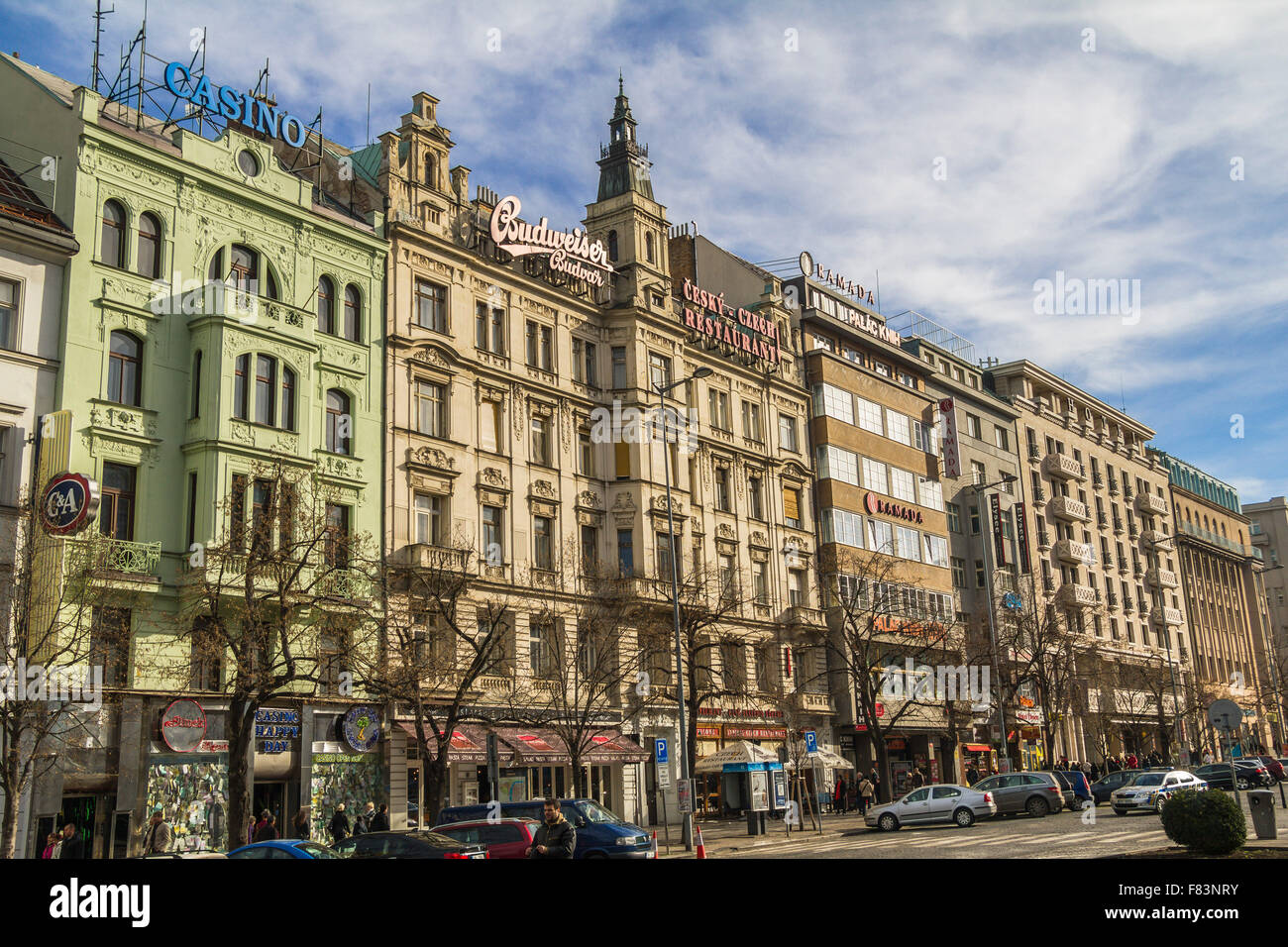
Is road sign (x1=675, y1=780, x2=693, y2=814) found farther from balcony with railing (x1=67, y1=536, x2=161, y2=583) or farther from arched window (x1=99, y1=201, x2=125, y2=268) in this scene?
arched window (x1=99, y1=201, x2=125, y2=268)

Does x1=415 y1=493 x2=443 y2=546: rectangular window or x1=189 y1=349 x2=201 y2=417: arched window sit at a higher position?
x1=189 y1=349 x2=201 y2=417: arched window

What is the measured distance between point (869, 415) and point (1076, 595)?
83.6ft

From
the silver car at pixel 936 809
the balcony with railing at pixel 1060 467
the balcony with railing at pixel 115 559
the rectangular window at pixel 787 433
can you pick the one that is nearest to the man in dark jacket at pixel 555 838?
the balcony with railing at pixel 115 559

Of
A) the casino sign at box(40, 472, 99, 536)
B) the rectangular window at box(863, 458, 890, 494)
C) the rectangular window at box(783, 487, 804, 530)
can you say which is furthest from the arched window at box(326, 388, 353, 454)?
the rectangular window at box(863, 458, 890, 494)

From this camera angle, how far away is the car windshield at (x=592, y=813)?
28656 mm

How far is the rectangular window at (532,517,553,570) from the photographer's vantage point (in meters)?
46.4

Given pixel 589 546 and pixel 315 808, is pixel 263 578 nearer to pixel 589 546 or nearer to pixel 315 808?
pixel 315 808

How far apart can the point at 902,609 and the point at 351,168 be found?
3497cm

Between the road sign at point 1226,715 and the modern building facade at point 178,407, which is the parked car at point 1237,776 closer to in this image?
the road sign at point 1226,715

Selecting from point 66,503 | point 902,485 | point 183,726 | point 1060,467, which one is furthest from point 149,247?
point 1060,467

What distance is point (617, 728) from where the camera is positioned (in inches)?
1809

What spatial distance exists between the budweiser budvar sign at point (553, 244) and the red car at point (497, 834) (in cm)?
2661

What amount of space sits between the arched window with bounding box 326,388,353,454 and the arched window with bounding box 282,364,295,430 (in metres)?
1.80
